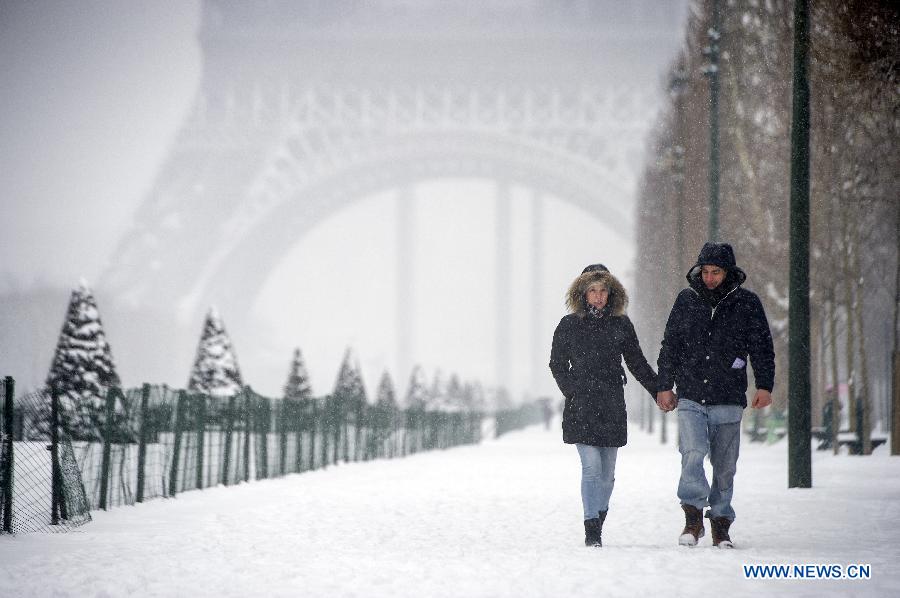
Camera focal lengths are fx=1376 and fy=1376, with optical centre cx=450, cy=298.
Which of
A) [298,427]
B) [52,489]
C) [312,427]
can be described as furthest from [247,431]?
[52,489]

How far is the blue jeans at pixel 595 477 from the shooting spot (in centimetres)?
807

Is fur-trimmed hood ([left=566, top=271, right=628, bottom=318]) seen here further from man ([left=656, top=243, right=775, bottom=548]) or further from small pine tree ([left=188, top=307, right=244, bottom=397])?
small pine tree ([left=188, top=307, right=244, bottom=397])

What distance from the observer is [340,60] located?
107750mm

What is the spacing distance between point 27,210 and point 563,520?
420 ft

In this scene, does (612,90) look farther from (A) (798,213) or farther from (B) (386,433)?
(A) (798,213)

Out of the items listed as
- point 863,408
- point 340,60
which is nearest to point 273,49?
point 340,60

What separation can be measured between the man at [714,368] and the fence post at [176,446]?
20.0 ft

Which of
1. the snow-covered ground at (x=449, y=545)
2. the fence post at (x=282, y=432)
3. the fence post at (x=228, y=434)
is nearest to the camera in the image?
the snow-covered ground at (x=449, y=545)

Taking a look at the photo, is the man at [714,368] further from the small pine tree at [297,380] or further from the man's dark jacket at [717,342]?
the small pine tree at [297,380]

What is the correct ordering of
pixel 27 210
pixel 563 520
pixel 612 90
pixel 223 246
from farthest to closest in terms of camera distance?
pixel 27 210 → pixel 612 90 → pixel 223 246 → pixel 563 520

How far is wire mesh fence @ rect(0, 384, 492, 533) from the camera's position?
1012cm

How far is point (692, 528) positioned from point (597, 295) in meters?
1.46

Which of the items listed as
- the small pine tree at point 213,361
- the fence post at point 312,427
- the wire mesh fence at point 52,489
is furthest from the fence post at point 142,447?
the small pine tree at point 213,361

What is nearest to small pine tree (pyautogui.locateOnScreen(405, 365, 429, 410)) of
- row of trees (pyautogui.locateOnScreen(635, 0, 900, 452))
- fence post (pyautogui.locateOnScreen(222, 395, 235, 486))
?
row of trees (pyautogui.locateOnScreen(635, 0, 900, 452))
